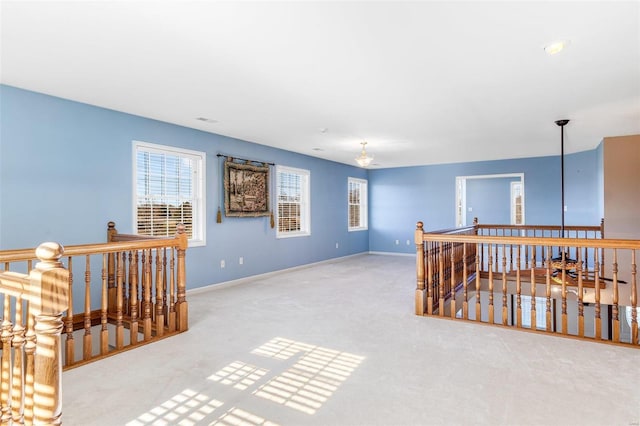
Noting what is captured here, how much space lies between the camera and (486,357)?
106 inches

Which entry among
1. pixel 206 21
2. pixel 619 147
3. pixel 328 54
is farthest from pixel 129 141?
pixel 619 147

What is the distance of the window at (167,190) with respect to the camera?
456 cm

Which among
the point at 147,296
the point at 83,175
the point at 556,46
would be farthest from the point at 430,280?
the point at 83,175

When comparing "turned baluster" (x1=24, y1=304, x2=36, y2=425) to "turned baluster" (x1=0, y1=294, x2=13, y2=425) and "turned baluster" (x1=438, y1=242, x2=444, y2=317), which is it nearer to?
"turned baluster" (x1=0, y1=294, x2=13, y2=425)

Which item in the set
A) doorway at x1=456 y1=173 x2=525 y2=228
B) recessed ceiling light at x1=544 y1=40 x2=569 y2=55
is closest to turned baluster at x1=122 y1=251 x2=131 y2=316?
recessed ceiling light at x1=544 y1=40 x2=569 y2=55

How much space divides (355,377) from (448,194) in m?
7.28

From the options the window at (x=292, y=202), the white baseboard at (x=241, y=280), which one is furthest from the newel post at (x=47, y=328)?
the window at (x=292, y=202)

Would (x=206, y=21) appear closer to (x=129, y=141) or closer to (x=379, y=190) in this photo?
(x=129, y=141)

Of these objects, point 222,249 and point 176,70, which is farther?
point 222,249

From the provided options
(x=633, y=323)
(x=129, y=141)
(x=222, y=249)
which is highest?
(x=129, y=141)

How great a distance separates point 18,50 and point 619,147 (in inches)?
313

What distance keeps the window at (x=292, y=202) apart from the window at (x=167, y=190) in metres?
1.78

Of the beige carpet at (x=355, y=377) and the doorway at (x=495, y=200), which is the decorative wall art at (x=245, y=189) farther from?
the doorway at (x=495, y=200)

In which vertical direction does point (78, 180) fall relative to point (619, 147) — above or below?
below
